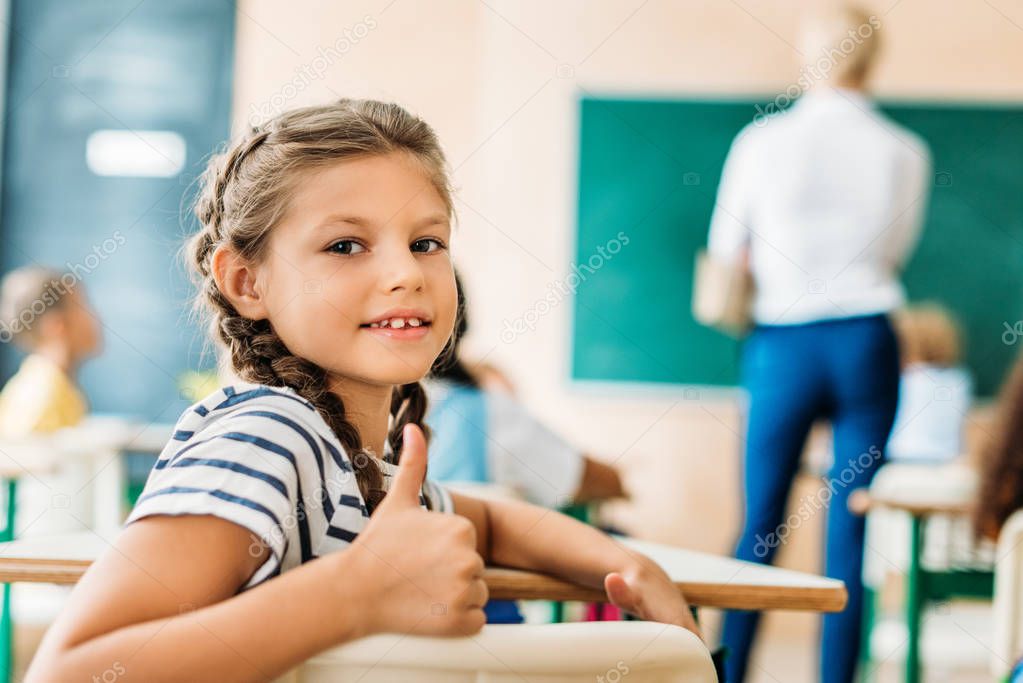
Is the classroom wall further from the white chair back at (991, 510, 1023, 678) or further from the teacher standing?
the white chair back at (991, 510, 1023, 678)

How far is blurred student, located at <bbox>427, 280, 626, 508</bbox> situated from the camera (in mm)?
2867

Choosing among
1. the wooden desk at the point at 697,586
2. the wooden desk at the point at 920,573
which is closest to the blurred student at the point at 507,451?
the wooden desk at the point at 920,573

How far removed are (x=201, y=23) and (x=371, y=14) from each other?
0.86 meters

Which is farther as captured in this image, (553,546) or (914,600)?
(914,600)

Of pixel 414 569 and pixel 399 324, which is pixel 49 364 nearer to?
pixel 399 324

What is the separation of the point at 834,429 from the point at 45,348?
2656 mm

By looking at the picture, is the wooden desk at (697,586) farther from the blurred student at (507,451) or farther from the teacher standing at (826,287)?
the blurred student at (507,451)

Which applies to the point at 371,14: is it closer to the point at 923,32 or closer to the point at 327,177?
the point at 923,32

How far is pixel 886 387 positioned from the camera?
2.57m

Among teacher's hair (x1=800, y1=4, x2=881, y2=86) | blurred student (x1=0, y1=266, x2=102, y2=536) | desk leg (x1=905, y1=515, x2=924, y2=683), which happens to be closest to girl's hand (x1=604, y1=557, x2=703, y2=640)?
desk leg (x1=905, y1=515, x2=924, y2=683)

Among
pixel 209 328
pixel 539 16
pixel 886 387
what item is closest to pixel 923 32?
pixel 539 16

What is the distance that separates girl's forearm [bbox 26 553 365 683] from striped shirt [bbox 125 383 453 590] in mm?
79

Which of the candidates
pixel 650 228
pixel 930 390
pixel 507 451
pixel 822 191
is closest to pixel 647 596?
pixel 507 451

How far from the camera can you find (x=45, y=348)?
12.4 ft
